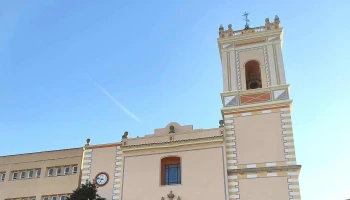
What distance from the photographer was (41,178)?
2836 cm

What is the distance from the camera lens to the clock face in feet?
86.3

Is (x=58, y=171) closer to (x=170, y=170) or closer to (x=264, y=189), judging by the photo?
(x=170, y=170)

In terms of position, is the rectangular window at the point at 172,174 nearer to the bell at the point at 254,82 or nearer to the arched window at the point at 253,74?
the arched window at the point at 253,74

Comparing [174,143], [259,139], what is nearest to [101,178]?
[174,143]

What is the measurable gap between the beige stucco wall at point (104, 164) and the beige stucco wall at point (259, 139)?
780cm

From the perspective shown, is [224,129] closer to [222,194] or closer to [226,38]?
[222,194]

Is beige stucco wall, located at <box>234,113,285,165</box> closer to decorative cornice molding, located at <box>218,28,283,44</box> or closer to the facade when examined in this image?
the facade

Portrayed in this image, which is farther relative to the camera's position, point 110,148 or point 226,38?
point 226,38

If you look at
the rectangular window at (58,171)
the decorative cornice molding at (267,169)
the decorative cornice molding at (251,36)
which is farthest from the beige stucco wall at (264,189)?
the rectangular window at (58,171)

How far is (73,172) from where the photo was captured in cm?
2797

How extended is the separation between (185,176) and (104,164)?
542 cm

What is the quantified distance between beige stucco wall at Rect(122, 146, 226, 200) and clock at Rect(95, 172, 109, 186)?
4.26 ft

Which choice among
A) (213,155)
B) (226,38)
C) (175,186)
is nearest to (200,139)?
(213,155)

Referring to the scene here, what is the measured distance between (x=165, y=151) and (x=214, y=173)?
3.43 m
